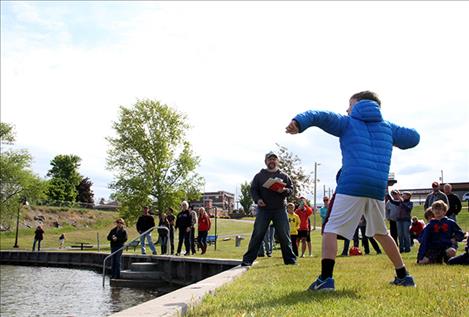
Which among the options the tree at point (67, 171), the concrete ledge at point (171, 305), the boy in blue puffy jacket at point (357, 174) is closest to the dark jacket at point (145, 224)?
the concrete ledge at point (171, 305)

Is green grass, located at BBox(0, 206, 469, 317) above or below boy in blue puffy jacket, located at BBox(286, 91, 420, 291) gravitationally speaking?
below

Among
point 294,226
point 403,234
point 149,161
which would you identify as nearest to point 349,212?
point 294,226

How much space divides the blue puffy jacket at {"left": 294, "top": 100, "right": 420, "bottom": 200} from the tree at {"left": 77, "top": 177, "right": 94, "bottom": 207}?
108 m

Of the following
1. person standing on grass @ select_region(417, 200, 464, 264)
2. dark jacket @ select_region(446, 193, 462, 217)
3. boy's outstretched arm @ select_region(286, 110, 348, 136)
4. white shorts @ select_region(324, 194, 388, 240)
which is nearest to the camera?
boy's outstretched arm @ select_region(286, 110, 348, 136)

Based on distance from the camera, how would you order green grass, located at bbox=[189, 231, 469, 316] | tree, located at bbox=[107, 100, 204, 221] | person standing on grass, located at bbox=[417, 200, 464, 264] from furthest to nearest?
tree, located at bbox=[107, 100, 204, 221] < person standing on grass, located at bbox=[417, 200, 464, 264] < green grass, located at bbox=[189, 231, 469, 316]

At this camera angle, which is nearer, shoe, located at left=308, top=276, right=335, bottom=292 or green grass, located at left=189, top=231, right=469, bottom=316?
green grass, located at left=189, top=231, right=469, bottom=316

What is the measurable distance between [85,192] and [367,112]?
11045 cm

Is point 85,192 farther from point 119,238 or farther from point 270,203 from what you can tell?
point 270,203

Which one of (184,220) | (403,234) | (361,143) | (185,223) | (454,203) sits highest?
(361,143)

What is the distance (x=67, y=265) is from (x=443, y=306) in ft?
87.9

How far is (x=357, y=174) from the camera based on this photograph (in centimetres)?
518

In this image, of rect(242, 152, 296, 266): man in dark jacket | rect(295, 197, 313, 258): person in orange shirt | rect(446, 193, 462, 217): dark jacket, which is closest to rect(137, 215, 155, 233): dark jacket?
rect(295, 197, 313, 258): person in orange shirt

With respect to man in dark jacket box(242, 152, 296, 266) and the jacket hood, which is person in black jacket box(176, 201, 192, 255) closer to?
man in dark jacket box(242, 152, 296, 266)

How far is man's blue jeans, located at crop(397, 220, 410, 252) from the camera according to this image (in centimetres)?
1406
